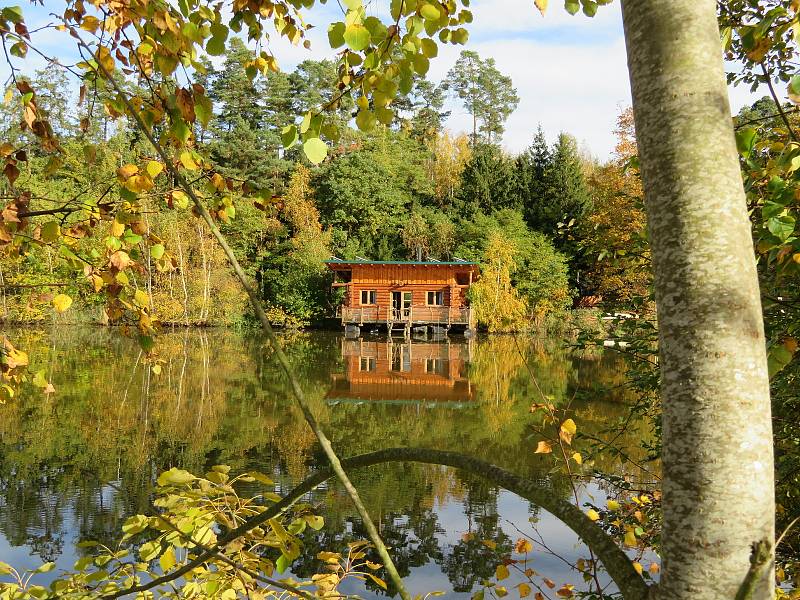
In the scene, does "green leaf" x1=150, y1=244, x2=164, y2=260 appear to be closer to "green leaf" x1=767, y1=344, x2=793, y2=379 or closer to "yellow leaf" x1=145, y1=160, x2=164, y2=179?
"yellow leaf" x1=145, y1=160, x2=164, y2=179

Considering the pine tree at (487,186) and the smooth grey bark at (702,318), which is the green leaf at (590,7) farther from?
the pine tree at (487,186)

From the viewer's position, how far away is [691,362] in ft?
2.61

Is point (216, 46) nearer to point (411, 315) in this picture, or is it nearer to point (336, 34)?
point (336, 34)

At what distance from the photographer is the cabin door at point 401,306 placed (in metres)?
29.3

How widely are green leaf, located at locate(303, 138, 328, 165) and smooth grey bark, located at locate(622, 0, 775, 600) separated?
532 mm

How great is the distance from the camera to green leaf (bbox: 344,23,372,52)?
1101 millimetres

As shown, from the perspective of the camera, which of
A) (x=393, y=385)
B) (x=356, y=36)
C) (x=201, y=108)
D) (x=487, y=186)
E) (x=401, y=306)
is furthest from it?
(x=487, y=186)

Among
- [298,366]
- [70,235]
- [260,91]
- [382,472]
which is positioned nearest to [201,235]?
[260,91]

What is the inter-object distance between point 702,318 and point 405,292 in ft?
95.2

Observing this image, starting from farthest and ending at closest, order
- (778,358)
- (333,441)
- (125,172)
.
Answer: (333,441)
(125,172)
(778,358)

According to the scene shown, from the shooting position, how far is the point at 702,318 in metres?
0.79

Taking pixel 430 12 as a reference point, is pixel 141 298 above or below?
below

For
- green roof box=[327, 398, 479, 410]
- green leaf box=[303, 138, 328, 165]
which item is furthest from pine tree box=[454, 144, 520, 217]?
green leaf box=[303, 138, 328, 165]

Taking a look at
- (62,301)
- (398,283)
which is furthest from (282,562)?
(398,283)
